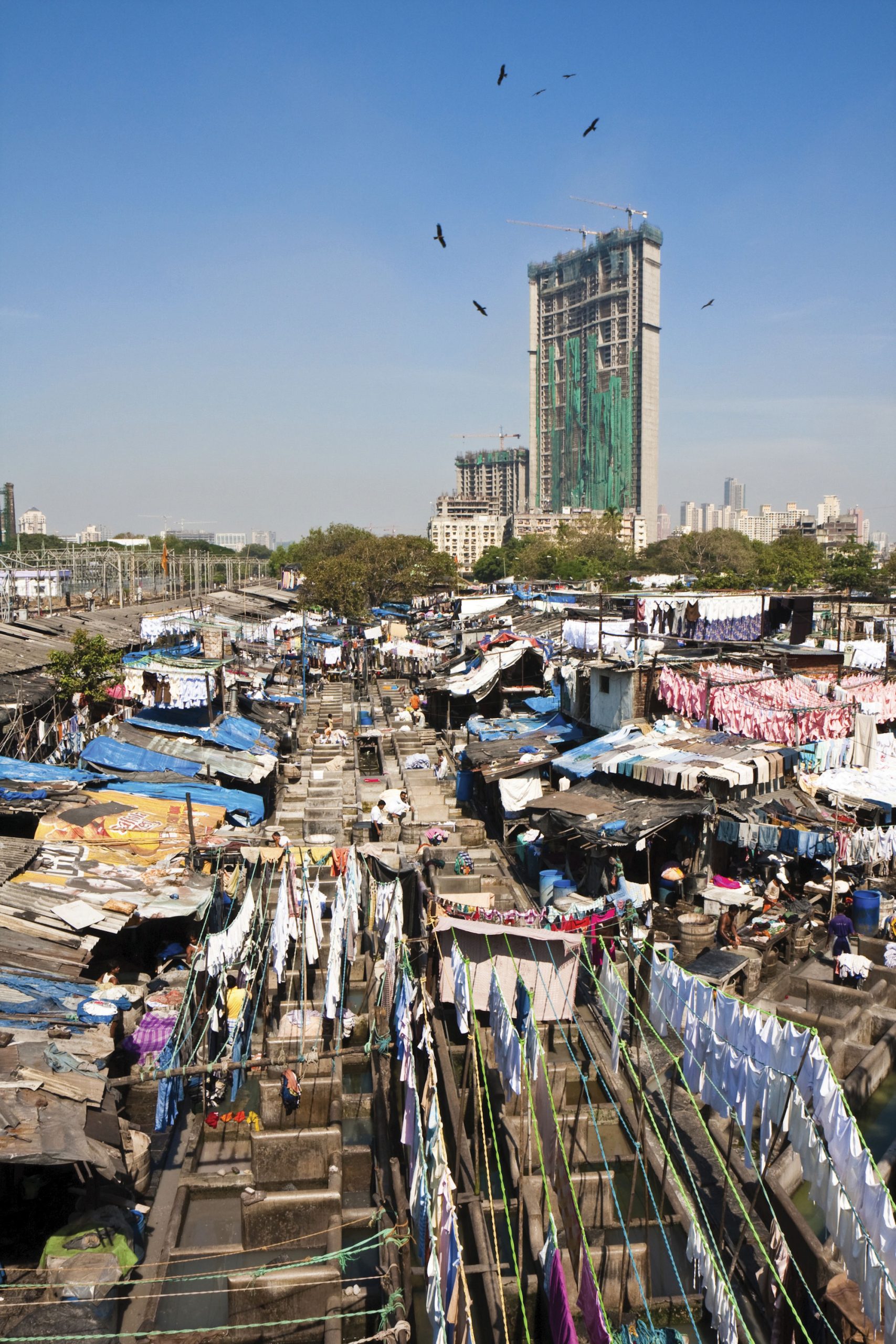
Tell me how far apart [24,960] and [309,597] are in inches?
1833

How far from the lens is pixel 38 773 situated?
14.3 meters

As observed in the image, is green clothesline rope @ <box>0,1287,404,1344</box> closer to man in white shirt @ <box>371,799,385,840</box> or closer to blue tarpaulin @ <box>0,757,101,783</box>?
blue tarpaulin @ <box>0,757,101,783</box>

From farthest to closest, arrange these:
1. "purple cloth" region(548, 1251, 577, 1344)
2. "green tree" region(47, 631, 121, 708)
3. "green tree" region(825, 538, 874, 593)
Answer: "green tree" region(825, 538, 874, 593)
"green tree" region(47, 631, 121, 708)
"purple cloth" region(548, 1251, 577, 1344)

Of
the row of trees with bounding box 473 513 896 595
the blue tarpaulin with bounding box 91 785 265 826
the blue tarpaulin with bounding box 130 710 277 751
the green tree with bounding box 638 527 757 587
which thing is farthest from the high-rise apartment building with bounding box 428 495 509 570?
the blue tarpaulin with bounding box 91 785 265 826

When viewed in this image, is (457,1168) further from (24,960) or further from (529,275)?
(529,275)

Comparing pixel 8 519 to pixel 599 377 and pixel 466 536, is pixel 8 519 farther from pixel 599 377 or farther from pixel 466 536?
pixel 599 377

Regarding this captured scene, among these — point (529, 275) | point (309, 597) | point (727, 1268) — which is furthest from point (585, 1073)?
point (529, 275)

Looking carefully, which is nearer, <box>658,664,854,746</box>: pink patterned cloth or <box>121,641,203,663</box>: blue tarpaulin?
<box>658,664,854,746</box>: pink patterned cloth

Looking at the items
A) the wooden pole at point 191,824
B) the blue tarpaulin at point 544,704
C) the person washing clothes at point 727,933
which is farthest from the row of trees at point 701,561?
the wooden pole at point 191,824

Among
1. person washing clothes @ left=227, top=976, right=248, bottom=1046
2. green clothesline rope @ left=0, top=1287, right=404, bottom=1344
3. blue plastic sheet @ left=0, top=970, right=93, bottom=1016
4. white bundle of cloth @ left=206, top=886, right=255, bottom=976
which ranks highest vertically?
blue plastic sheet @ left=0, top=970, right=93, bottom=1016

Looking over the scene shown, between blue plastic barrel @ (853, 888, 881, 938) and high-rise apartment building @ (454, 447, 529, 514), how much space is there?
15932 centimetres

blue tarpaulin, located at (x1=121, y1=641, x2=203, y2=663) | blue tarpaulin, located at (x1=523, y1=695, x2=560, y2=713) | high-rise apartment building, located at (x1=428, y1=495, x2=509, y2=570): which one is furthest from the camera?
high-rise apartment building, located at (x1=428, y1=495, x2=509, y2=570)

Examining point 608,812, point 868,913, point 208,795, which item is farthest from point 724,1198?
point 208,795

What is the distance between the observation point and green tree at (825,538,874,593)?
51.7 meters
